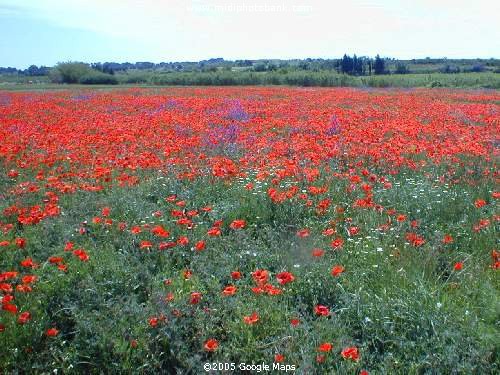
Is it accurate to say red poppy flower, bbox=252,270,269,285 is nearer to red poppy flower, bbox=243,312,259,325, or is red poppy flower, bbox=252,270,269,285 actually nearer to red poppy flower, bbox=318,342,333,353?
red poppy flower, bbox=243,312,259,325

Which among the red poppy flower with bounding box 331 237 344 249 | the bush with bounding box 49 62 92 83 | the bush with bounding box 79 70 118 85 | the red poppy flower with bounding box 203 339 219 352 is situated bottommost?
the red poppy flower with bounding box 203 339 219 352

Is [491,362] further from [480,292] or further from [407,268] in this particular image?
[407,268]

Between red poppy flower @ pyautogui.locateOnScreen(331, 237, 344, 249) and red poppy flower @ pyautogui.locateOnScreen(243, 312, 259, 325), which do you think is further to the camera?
red poppy flower @ pyautogui.locateOnScreen(331, 237, 344, 249)

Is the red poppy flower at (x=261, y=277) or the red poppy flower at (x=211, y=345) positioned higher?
the red poppy flower at (x=261, y=277)

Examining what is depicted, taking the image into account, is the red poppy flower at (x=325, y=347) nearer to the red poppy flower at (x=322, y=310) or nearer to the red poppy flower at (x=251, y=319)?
the red poppy flower at (x=322, y=310)

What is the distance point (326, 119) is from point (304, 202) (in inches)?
292

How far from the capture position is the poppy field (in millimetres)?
3410

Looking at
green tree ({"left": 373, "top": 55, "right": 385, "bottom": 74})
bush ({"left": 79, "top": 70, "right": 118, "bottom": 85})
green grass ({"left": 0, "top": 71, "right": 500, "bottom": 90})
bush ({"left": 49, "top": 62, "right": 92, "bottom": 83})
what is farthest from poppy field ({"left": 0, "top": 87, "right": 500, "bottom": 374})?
green tree ({"left": 373, "top": 55, "right": 385, "bottom": 74})

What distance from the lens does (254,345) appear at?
3490 millimetres

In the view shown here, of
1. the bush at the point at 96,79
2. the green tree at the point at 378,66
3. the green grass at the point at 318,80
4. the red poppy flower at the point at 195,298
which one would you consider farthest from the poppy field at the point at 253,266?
the green tree at the point at 378,66

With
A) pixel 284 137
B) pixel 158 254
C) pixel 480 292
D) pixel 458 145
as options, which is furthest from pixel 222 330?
pixel 284 137

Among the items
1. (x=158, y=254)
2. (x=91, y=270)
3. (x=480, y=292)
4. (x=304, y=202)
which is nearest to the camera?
(x=480, y=292)

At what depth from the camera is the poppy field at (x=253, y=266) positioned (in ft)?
11.2

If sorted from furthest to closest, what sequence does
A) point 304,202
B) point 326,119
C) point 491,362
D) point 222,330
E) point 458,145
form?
point 326,119 < point 458,145 < point 304,202 < point 222,330 < point 491,362
